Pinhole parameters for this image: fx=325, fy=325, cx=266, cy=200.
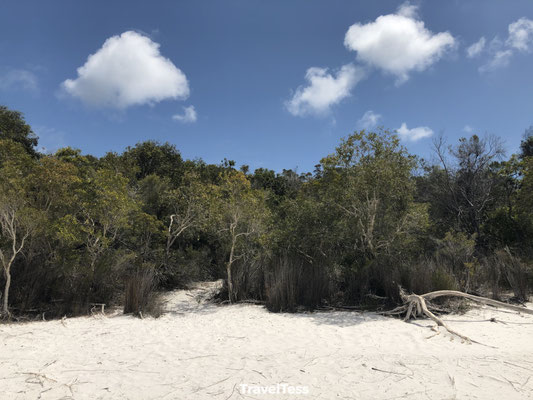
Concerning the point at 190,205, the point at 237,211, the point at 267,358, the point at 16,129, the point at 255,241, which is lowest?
the point at 267,358

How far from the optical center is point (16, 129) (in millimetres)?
18125

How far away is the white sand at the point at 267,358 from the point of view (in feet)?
11.4

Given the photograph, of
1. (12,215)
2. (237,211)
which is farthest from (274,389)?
(12,215)

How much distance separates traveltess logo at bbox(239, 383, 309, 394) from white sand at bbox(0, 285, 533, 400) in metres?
0.08

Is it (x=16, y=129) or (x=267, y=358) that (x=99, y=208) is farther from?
(x=16, y=129)

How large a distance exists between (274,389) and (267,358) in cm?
100

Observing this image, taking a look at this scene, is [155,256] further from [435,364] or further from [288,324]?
[435,364]

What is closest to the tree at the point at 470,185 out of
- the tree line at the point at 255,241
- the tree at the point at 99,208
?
the tree line at the point at 255,241

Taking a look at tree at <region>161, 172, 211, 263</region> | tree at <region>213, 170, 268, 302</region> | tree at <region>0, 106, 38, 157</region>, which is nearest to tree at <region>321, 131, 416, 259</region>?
tree at <region>213, 170, 268, 302</region>

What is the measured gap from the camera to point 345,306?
25.3ft

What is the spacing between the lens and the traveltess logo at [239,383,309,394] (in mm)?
3449

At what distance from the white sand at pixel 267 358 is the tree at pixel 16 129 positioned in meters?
14.6

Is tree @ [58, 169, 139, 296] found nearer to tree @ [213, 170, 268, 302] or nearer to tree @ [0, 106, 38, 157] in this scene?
tree @ [213, 170, 268, 302]

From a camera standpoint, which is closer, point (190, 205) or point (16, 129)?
point (190, 205)
